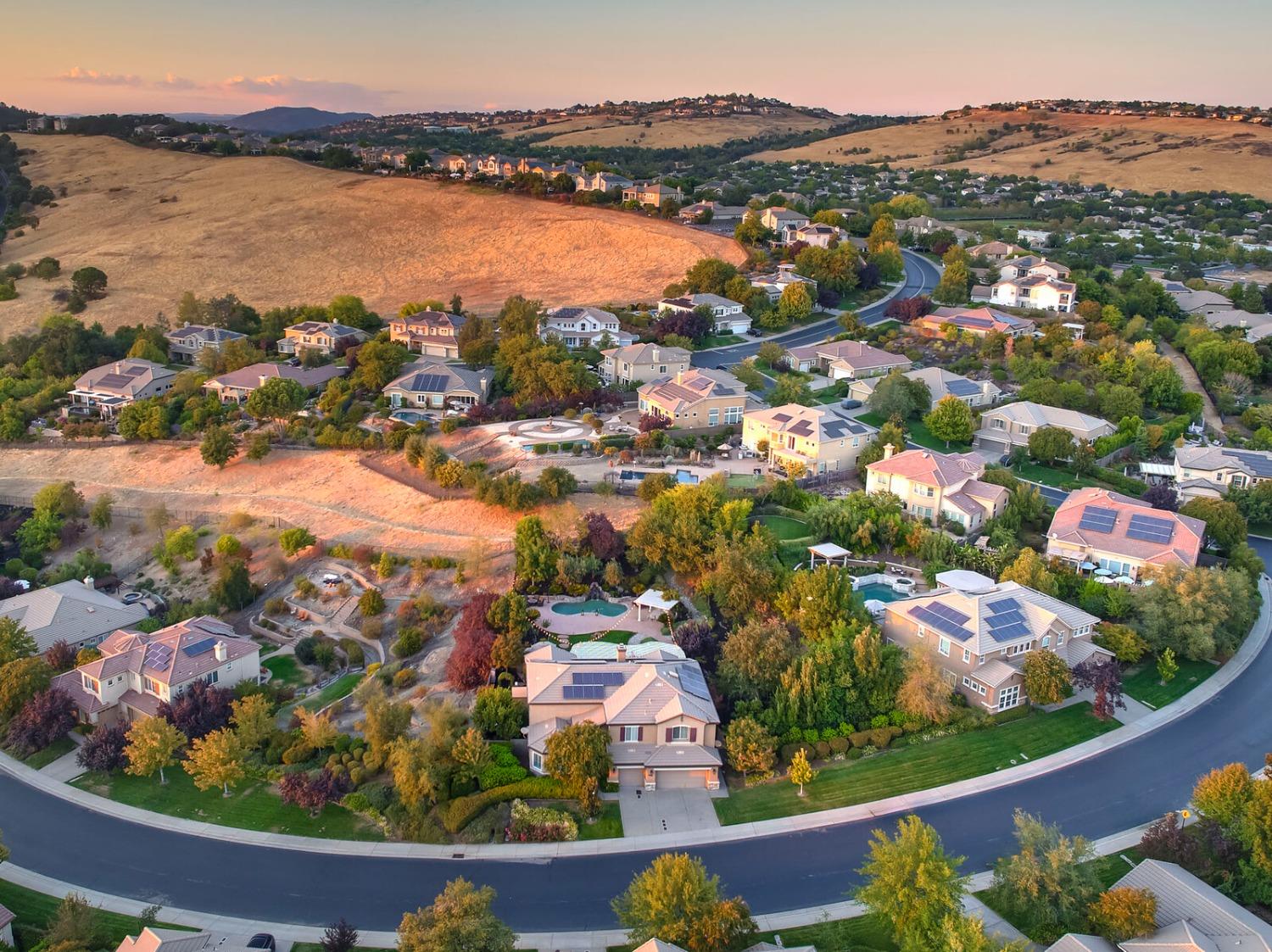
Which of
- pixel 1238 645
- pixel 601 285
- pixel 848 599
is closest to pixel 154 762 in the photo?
pixel 848 599

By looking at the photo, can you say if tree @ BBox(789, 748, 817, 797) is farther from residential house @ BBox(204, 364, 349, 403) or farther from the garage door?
residential house @ BBox(204, 364, 349, 403)

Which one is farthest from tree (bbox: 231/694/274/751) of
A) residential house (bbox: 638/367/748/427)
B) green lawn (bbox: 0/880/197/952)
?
residential house (bbox: 638/367/748/427)

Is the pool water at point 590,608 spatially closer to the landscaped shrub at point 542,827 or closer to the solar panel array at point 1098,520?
the landscaped shrub at point 542,827

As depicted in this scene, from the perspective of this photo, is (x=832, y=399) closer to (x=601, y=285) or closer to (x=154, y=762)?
(x=601, y=285)

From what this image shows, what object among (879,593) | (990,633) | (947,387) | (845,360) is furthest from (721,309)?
(990,633)

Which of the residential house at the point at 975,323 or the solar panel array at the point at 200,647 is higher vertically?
the residential house at the point at 975,323

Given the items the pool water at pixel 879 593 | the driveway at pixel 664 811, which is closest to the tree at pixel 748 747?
the driveway at pixel 664 811

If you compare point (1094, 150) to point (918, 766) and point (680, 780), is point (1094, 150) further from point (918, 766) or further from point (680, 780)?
point (680, 780)

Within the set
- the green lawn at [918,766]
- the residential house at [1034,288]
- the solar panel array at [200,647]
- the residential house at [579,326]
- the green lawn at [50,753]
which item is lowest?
the green lawn at [50,753]
